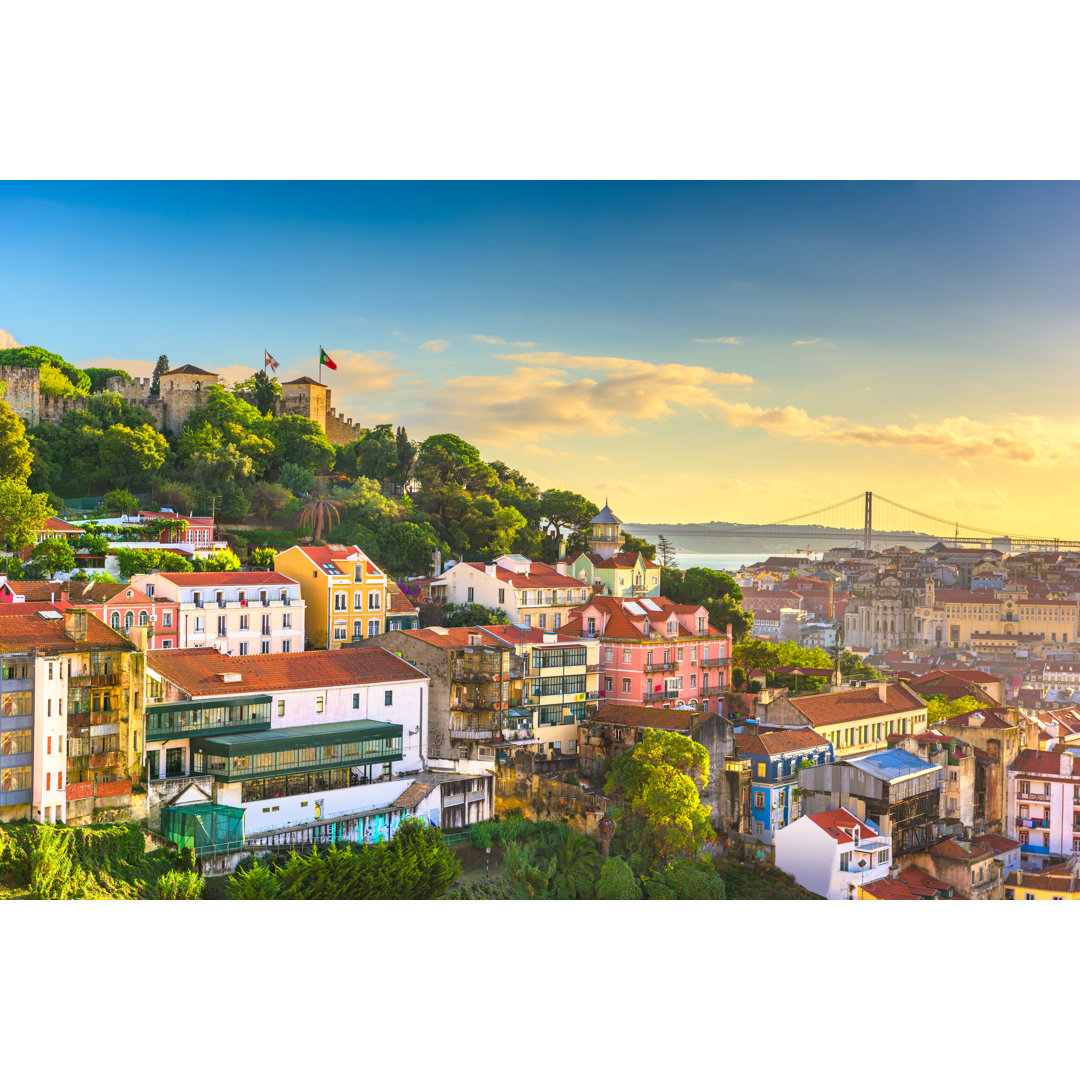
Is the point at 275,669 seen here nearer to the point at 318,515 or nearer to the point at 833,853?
the point at 833,853

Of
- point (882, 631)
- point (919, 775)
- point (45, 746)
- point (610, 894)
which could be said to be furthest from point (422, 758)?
point (882, 631)

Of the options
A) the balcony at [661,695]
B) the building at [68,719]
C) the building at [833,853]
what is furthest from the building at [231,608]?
the building at [833,853]

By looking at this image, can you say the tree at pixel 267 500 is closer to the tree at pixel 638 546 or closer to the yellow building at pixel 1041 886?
the tree at pixel 638 546

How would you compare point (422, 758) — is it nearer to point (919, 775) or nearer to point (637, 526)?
point (919, 775)

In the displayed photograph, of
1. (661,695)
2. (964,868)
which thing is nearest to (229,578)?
(661,695)

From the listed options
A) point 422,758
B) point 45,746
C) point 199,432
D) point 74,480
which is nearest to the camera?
point 45,746

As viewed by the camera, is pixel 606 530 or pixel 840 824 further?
pixel 606 530
